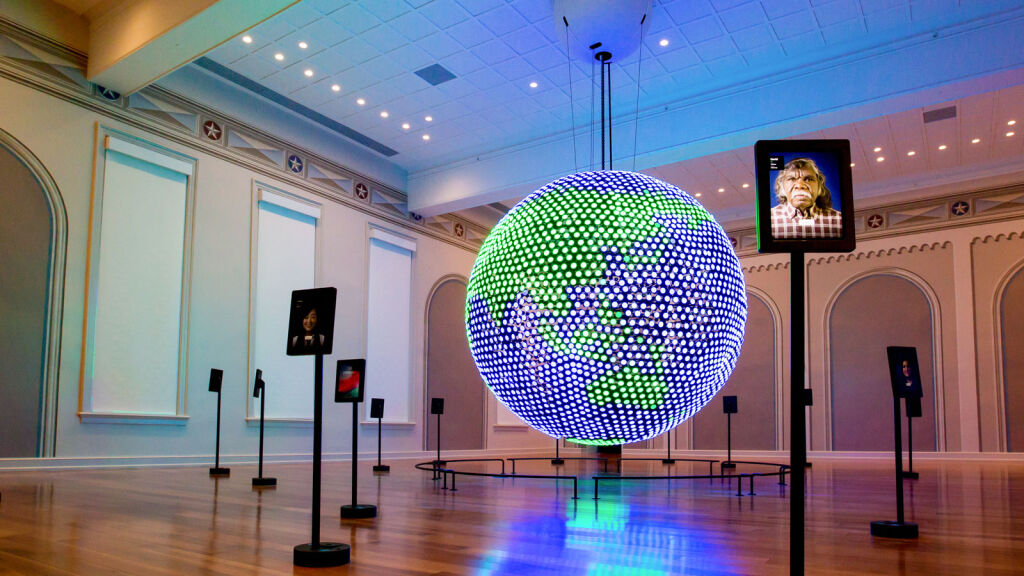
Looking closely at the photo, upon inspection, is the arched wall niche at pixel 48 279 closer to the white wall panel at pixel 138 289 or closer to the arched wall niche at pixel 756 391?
the white wall panel at pixel 138 289

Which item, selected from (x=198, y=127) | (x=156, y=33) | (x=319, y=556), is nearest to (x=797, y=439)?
(x=319, y=556)

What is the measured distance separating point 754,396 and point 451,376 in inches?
290

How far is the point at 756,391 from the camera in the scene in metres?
17.1

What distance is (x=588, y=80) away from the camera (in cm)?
1073

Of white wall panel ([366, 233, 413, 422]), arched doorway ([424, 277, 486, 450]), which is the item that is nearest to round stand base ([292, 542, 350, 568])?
white wall panel ([366, 233, 413, 422])

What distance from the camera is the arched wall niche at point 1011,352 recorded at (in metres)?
13.8

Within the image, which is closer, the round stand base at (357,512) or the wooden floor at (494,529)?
the wooden floor at (494,529)

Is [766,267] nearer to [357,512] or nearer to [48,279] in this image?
[357,512]

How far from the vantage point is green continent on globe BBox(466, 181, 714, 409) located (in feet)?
5.31

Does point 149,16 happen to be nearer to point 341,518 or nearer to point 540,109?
point 540,109

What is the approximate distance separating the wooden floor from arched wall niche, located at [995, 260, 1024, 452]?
25.4 ft

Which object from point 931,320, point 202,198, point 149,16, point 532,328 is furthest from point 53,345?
point 931,320

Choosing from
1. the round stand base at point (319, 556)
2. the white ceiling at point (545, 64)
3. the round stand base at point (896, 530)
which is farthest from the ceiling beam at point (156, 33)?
the round stand base at point (896, 530)

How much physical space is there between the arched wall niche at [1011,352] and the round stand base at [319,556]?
14997mm
